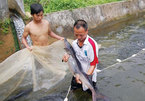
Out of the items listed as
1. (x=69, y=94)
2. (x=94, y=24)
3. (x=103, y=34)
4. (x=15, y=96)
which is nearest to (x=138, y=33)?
(x=103, y=34)

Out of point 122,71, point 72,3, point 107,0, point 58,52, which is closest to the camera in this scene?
point 58,52

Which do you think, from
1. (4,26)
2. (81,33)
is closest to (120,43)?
(4,26)

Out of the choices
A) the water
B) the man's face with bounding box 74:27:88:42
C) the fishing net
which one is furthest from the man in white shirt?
the water

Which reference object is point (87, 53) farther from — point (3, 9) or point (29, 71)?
point (3, 9)

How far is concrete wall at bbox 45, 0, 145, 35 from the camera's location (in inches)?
310

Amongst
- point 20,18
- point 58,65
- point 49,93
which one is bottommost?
point 49,93

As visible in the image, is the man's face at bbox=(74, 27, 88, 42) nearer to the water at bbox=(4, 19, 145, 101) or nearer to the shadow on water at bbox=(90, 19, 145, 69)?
the water at bbox=(4, 19, 145, 101)

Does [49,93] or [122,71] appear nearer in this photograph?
[49,93]

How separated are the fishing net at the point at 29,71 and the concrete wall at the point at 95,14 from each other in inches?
157

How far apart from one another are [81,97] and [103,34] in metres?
5.39

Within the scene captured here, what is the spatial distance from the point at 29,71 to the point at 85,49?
4.36 feet

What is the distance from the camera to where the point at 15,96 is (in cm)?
382

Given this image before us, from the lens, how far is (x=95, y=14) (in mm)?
9641

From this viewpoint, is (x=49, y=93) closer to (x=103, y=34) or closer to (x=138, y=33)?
(x=103, y=34)
